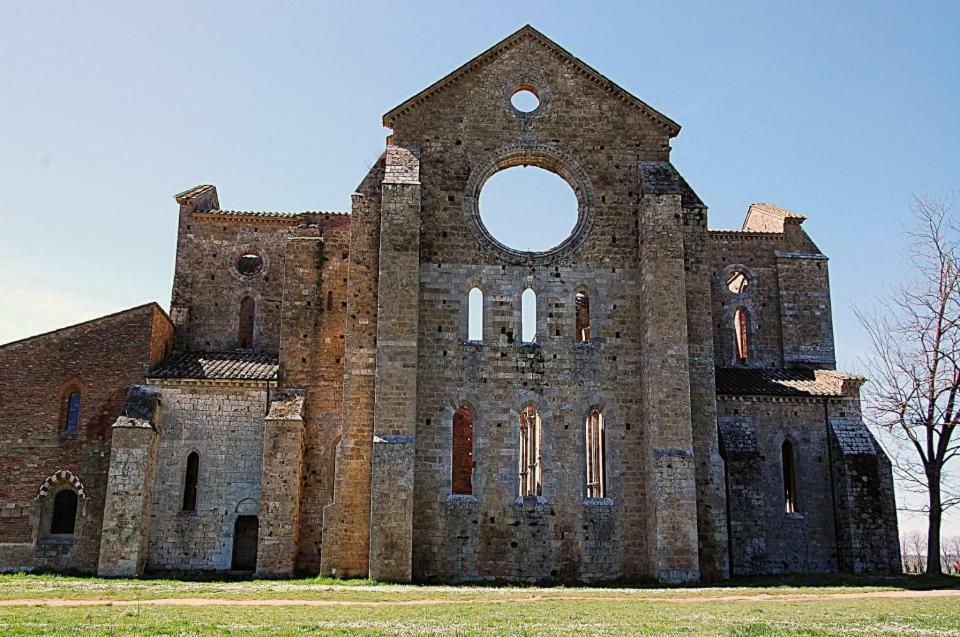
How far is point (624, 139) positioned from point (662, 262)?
4.11m

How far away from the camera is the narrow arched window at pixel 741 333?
3291 centimetres

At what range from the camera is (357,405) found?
24719 mm

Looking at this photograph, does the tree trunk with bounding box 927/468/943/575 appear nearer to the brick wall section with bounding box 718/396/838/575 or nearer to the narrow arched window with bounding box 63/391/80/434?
the brick wall section with bounding box 718/396/838/575

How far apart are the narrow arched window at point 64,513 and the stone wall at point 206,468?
2.22 metres

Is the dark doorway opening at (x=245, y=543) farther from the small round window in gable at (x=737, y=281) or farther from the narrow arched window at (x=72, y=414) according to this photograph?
the small round window in gable at (x=737, y=281)

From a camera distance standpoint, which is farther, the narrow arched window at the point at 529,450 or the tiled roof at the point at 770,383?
the narrow arched window at the point at 529,450

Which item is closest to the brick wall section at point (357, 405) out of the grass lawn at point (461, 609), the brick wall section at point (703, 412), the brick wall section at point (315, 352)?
the grass lawn at point (461, 609)

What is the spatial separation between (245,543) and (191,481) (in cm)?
232

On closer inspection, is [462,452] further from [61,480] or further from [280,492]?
[61,480]

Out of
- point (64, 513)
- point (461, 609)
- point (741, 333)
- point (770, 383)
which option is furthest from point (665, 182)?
point (64, 513)

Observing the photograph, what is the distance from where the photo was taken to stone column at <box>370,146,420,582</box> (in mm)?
23359

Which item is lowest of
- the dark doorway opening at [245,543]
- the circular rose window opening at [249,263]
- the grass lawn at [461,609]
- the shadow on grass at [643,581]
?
the grass lawn at [461,609]

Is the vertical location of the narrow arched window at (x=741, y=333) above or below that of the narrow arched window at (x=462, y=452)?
above

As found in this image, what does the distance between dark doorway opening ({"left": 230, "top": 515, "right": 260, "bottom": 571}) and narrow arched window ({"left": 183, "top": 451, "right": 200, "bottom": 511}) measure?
1334 millimetres
